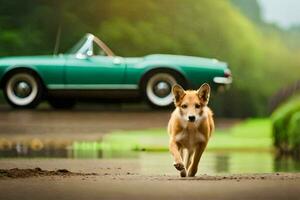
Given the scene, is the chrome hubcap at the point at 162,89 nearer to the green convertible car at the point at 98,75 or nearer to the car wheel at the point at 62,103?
the green convertible car at the point at 98,75

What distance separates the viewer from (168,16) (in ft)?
41.9

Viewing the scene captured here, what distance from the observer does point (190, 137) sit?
27.9 feet

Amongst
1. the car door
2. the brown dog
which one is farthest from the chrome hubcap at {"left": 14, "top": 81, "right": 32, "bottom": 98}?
the brown dog

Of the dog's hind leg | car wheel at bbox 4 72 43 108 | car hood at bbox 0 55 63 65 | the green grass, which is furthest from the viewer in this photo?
the green grass

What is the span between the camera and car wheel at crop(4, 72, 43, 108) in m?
12.0

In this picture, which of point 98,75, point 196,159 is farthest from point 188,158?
point 98,75

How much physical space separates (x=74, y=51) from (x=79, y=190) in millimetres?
4762

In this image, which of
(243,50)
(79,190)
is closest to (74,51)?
(243,50)

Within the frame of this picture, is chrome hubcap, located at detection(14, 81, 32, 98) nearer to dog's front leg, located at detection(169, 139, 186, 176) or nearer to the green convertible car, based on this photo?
the green convertible car

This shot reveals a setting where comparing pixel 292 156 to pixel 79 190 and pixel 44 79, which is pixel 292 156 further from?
pixel 79 190

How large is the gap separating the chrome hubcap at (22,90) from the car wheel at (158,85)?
1.29 meters

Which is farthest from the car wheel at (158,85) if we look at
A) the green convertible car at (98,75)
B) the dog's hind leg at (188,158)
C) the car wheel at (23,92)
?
the dog's hind leg at (188,158)

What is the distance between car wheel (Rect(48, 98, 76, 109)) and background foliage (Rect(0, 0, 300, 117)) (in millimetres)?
607

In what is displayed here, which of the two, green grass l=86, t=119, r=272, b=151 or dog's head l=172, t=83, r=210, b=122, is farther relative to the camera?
green grass l=86, t=119, r=272, b=151
